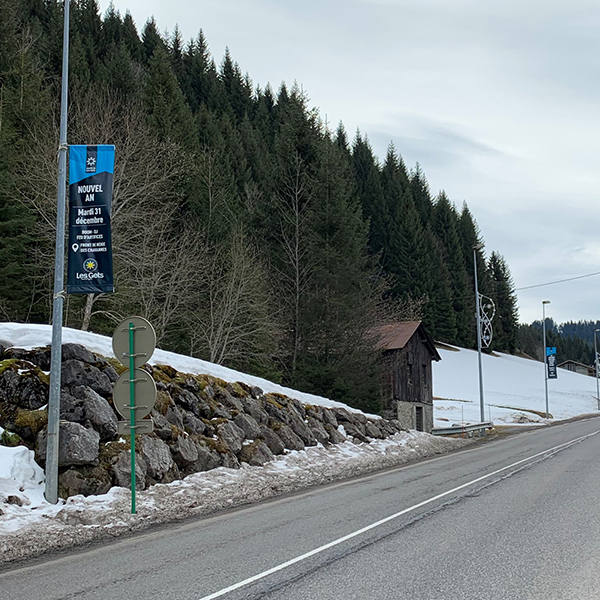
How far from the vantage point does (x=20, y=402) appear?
1199 cm

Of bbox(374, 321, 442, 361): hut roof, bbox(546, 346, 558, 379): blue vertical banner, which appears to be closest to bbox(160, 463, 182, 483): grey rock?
bbox(374, 321, 442, 361): hut roof

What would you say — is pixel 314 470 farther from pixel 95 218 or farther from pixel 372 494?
pixel 95 218

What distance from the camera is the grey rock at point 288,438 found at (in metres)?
17.4

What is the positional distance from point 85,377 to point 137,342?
3.16 metres

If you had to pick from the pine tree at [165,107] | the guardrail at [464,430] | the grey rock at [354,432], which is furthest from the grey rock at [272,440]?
the pine tree at [165,107]

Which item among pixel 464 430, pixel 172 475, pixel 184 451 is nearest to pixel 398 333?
pixel 464 430

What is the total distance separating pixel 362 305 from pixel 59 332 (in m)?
21.3

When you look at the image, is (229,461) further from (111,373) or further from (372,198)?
(372,198)

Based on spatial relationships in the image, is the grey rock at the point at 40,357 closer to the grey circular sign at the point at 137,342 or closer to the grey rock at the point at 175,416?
the grey rock at the point at 175,416

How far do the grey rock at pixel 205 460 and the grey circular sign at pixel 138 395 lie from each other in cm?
354

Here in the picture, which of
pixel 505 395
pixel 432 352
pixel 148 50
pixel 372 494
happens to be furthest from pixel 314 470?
pixel 148 50

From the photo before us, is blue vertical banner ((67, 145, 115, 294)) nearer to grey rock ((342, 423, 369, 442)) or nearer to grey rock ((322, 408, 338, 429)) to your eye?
grey rock ((322, 408, 338, 429))

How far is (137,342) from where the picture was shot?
10539mm

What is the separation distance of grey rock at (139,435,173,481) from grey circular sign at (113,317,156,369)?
2.53 meters
